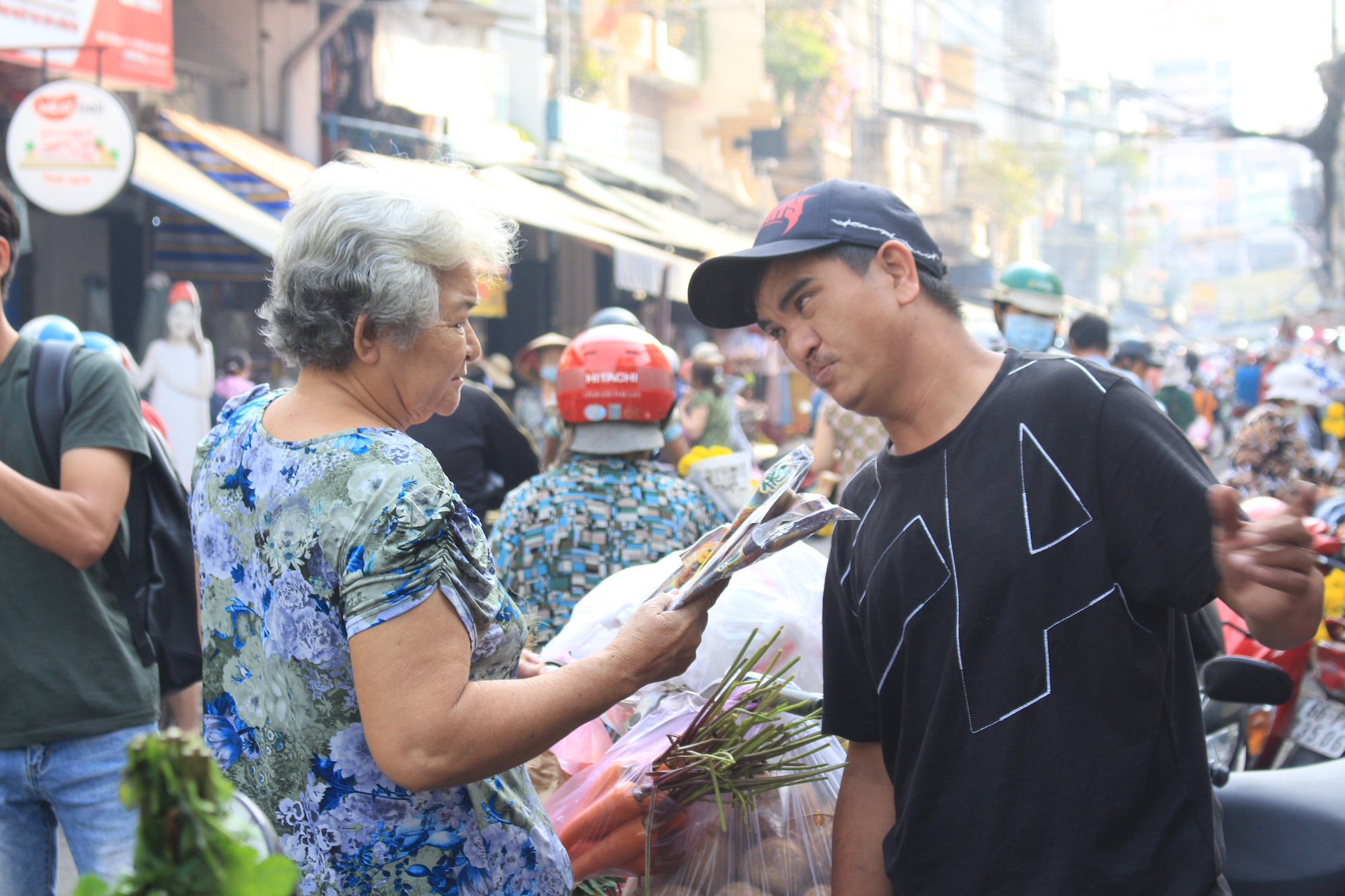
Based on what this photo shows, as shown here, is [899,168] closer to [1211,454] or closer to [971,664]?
[1211,454]

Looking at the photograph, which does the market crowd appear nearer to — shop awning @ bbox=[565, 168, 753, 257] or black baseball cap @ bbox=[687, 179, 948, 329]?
black baseball cap @ bbox=[687, 179, 948, 329]

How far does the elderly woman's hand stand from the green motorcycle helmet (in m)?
4.54

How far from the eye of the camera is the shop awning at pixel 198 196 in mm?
8719

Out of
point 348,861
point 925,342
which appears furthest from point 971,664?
point 348,861

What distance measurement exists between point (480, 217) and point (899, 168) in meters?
41.3

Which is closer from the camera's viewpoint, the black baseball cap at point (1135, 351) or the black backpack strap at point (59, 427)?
the black backpack strap at point (59, 427)

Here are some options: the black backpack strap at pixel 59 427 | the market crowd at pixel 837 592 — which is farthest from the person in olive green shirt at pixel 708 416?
the market crowd at pixel 837 592

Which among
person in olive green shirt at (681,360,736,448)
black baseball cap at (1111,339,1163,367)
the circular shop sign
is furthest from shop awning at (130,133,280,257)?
black baseball cap at (1111,339,1163,367)

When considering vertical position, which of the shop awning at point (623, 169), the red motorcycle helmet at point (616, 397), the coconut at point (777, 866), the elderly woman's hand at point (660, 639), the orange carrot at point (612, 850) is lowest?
the coconut at point (777, 866)

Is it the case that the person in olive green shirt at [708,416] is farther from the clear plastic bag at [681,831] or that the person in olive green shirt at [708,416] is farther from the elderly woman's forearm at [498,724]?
the elderly woman's forearm at [498,724]

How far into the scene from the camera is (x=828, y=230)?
1.85 m

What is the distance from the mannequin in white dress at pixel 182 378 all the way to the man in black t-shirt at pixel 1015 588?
26.3ft

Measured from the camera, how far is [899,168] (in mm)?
40906

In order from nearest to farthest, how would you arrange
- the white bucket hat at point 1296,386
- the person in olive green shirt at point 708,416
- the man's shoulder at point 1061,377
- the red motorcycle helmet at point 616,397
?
the man's shoulder at point 1061,377
the red motorcycle helmet at point 616,397
the person in olive green shirt at point 708,416
the white bucket hat at point 1296,386
